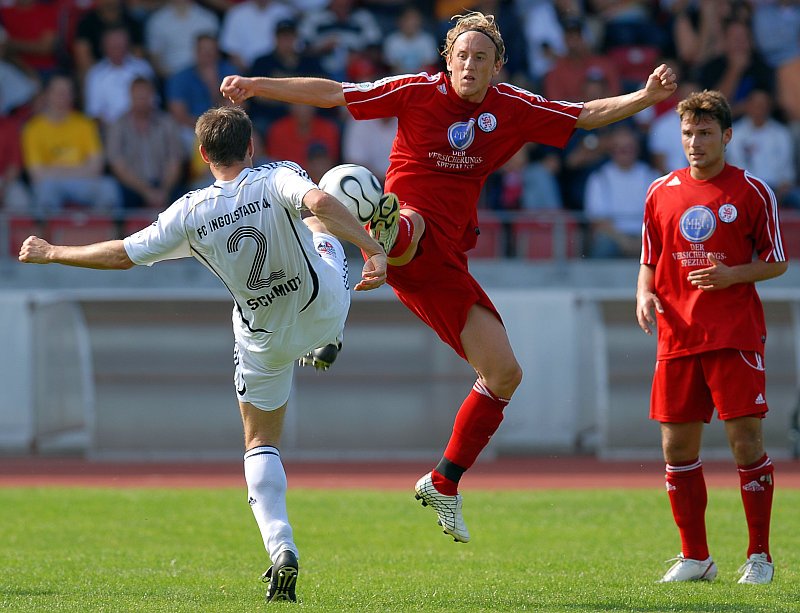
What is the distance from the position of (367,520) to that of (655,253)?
416cm

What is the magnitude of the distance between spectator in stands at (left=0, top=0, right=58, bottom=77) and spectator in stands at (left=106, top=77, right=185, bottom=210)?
2.29 metres

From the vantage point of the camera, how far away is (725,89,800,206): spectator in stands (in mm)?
15430

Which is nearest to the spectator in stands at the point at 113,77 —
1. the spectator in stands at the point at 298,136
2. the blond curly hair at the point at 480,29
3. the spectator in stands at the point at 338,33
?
the spectator in stands at the point at 298,136

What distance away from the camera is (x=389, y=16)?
17.6 meters

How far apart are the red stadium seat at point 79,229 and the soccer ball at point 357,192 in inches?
291

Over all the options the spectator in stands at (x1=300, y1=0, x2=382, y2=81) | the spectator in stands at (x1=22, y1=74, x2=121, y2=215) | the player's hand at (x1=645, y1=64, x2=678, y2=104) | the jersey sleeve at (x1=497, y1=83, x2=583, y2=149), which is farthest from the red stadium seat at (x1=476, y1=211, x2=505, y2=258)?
the player's hand at (x1=645, y1=64, x2=678, y2=104)

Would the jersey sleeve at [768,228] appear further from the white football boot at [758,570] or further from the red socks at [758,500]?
the white football boot at [758,570]

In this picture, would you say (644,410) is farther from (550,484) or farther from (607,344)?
(550,484)

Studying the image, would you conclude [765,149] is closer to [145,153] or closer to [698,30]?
[698,30]

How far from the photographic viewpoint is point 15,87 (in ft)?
54.1

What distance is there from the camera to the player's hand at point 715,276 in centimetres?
711

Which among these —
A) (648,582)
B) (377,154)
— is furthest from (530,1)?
(648,582)

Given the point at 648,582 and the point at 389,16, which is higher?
the point at 389,16

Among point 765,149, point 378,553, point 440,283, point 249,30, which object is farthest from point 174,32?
point 440,283
